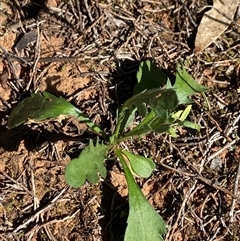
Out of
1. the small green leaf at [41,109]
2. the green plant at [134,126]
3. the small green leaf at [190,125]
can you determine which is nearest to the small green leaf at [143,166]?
the green plant at [134,126]

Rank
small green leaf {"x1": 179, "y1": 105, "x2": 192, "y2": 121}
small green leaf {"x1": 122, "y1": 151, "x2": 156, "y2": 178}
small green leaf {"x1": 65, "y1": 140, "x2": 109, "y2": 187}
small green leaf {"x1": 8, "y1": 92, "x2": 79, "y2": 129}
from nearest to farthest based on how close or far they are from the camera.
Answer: small green leaf {"x1": 65, "y1": 140, "x2": 109, "y2": 187}, small green leaf {"x1": 8, "y1": 92, "x2": 79, "y2": 129}, small green leaf {"x1": 122, "y1": 151, "x2": 156, "y2": 178}, small green leaf {"x1": 179, "y1": 105, "x2": 192, "y2": 121}

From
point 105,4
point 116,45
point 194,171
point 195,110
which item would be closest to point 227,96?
point 195,110

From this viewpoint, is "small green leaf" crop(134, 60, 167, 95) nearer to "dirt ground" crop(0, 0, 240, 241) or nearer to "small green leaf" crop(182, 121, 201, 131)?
"dirt ground" crop(0, 0, 240, 241)

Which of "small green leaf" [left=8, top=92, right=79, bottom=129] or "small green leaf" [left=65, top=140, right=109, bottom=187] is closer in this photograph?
"small green leaf" [left=65, top=140, right=109, bottom=187]

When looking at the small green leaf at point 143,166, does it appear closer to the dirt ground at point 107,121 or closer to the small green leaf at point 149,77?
the dirt ground at point 107,121

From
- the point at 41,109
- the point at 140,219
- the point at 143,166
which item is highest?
the point at 41,109

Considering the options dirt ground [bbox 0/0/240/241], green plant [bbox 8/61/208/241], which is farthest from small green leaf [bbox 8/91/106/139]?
dirt ground [bbox 0/0/240/241]

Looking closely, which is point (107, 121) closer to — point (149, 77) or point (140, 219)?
point (149, 77)

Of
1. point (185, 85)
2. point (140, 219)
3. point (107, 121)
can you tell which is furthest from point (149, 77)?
point (140, 219)
